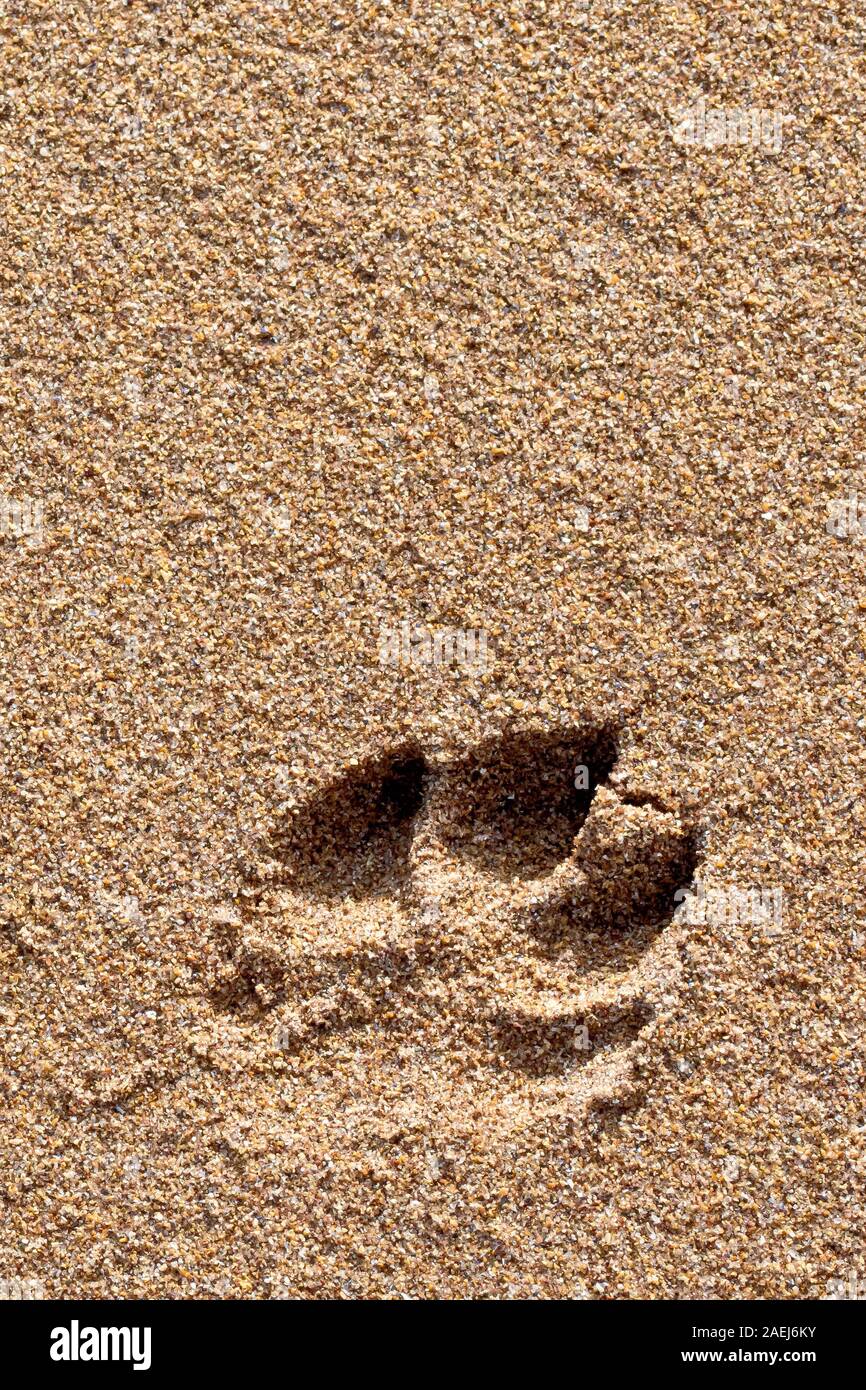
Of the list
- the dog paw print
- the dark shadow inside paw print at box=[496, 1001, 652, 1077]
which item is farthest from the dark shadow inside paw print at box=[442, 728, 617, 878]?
the dark shadow inside paw print at box=[496, 1001, 652, 1077]

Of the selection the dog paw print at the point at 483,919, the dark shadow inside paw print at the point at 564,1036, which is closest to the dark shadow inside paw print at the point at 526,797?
the dog paw print at the point at 483,919

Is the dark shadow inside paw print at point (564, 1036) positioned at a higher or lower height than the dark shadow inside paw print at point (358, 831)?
lower

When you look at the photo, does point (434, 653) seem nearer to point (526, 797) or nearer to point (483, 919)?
point (526, 797)

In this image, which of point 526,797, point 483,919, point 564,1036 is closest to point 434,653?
point 526,797

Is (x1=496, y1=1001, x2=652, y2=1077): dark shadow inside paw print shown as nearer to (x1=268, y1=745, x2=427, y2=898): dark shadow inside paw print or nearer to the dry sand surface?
the dry sand surface

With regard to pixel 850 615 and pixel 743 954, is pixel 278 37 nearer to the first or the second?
pixel 850 615

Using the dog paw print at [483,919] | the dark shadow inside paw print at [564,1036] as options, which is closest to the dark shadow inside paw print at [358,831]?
the dog paw print at [483,919]

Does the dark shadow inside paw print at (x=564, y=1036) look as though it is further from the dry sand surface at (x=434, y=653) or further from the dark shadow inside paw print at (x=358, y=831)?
the dark shadow inside paw print at (x=358, y=831)
